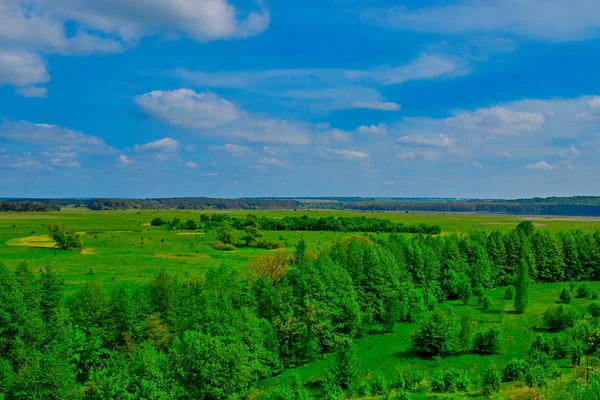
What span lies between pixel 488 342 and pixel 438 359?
7.02 m

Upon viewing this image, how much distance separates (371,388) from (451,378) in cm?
732

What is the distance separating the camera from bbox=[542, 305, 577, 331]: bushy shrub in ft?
180

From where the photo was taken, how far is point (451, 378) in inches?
1442

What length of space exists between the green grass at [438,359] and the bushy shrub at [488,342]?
854 millimetres

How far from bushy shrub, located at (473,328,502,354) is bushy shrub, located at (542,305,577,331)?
10.4 m

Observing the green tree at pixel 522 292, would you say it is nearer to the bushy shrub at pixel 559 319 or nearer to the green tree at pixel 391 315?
the bushy shrub at pixel 559 319

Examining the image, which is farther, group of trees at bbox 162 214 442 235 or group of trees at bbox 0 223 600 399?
group of trees at bbox 162 214 442 235

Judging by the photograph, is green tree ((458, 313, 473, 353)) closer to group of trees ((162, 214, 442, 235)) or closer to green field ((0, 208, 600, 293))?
green field ((0, 208, 600, 293))

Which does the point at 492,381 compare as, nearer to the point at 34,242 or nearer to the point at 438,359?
the point at 438,359

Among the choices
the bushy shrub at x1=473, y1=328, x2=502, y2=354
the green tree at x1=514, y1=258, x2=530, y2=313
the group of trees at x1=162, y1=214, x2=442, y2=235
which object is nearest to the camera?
the bushy shrub at x1=473, y1=328, x2=502, y2=354

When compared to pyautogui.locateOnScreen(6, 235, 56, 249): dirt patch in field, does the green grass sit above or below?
below

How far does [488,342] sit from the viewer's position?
164ft

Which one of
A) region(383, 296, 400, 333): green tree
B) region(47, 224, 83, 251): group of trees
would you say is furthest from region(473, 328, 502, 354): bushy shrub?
region(47, 224, 83, 251): group of trees

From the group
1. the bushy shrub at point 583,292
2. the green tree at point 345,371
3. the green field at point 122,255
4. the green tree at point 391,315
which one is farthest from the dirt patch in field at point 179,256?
the bushy shrub at point 583,292
